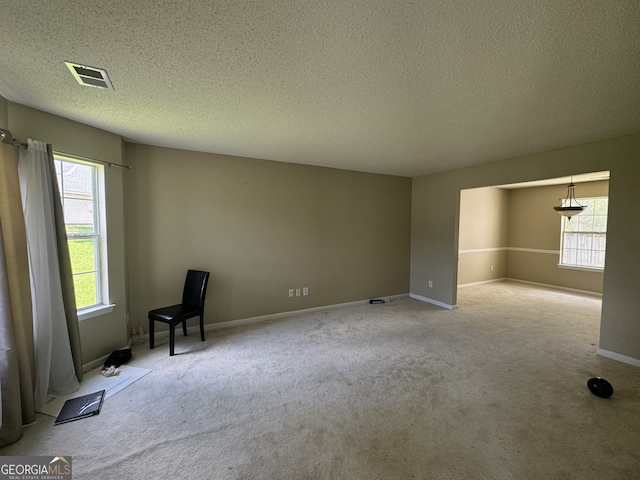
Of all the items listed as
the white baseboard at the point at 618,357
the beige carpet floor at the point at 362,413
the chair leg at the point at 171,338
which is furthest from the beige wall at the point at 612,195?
the chair leg at the point at 171,338

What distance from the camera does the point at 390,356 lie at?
2.88 meters

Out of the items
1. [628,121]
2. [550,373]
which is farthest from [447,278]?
[628,121]

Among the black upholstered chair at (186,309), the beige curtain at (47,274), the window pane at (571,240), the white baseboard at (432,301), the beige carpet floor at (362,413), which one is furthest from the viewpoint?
the window pane at (571,240)

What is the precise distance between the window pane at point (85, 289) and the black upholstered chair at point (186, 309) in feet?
1.82

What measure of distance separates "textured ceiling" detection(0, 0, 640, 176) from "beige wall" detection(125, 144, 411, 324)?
30.5 inches

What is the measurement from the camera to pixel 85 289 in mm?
2652

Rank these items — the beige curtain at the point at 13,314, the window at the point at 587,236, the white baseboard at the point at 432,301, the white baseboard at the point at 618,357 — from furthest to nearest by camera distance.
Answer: the window at the point at 587,236, the white baseboard at the point at 432,301, the white baseboard at the point at 618,357, the beige curtain at the point at 13,314

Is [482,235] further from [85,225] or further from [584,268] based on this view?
[85,225]

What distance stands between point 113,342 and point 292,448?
2354 millimetres

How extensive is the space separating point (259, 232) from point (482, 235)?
18.1 ft

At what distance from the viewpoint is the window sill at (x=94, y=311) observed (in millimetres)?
2529

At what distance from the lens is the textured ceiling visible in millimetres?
1183

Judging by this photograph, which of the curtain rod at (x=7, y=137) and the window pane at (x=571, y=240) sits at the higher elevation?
the curtain rod at (x=7, y=137)

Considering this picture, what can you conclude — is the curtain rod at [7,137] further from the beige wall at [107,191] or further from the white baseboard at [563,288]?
the white baseboard at [563,288]
